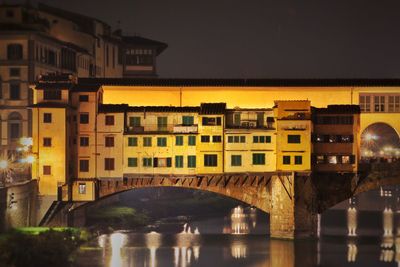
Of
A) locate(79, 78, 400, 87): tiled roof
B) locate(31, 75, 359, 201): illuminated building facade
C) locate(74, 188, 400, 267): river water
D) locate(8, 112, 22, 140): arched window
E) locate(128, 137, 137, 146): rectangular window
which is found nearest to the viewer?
locate(74, 188, 400, 267): river water

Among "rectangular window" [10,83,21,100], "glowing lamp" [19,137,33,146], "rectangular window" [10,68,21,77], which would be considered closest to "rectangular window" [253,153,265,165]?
"glowing lamp" [19,137,33,146]

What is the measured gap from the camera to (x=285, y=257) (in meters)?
64.4

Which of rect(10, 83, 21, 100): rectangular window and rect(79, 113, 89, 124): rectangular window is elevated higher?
rect(10, 83, 21, 100): rectangular window

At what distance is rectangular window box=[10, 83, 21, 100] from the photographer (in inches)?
3056

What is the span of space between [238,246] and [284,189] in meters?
4.21

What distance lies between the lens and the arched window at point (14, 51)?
77312mm

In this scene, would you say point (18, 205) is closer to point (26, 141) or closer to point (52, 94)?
point (52, 94)

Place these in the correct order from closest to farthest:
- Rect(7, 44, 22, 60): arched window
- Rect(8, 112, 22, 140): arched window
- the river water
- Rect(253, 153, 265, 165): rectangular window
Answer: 1. the river water
2. Rect(253, 153, 265, 165): rectangular window
3. Rect(7, 44, 22, 60): arched window
4. Rect(8, 112, 22, 140): arched window

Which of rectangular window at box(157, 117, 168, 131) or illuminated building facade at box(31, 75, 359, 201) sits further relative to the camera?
rectangular window at box(157, 117, 168, 131)

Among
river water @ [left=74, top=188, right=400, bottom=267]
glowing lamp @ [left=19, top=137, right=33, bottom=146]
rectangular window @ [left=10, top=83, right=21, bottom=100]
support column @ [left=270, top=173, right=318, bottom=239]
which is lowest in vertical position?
river water @ [left=74, top=188, right=400, bottom=267]

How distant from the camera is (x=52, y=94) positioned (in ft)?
228

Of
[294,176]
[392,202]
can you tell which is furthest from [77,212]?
[392,202]

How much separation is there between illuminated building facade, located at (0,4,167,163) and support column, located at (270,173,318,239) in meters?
18.1

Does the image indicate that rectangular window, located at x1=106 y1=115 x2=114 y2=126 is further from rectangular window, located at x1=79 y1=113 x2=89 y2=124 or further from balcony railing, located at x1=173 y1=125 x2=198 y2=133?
balcony railing, located at x1=173 y1=125 x2=198 y2=133
